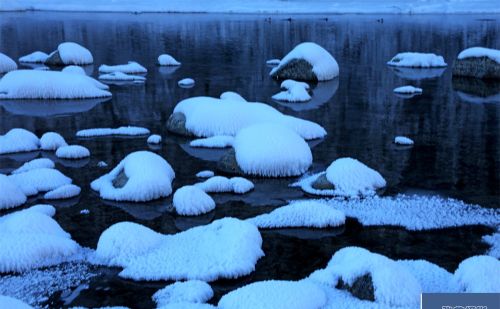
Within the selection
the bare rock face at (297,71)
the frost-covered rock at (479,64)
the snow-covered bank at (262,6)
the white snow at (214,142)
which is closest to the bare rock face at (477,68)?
the frost-covered rock at (479,64)

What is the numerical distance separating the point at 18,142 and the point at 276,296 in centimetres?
985

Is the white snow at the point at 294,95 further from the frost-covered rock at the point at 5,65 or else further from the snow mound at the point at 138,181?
the frost-covered rock at the point at 5,65

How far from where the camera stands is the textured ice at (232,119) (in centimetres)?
1572

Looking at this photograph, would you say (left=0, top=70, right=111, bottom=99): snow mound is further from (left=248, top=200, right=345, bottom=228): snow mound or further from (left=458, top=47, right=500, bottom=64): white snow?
(left=458, top=47, right=500, bottom=64): white snow

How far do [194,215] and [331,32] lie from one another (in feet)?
135

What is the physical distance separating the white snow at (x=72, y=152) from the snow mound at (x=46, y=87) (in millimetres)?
8150

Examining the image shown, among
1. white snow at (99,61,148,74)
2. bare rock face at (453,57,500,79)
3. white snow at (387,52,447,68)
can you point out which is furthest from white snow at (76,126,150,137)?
white snow at (387,52,447,68)

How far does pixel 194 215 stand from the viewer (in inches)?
411

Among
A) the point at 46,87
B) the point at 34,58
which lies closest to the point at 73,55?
the point at 34,58

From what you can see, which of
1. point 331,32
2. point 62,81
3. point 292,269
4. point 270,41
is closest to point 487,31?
point 331,32

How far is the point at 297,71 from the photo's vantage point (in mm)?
26328

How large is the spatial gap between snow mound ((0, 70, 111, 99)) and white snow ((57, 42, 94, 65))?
865 centimetres

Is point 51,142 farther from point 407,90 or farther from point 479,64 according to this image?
point 479,64

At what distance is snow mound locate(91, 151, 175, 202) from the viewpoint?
11.1m
